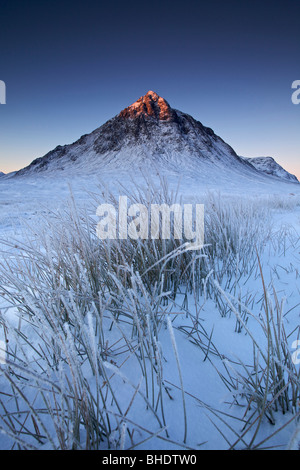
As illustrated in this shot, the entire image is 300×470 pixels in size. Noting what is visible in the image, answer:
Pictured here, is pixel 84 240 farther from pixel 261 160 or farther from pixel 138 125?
pixel 261 160

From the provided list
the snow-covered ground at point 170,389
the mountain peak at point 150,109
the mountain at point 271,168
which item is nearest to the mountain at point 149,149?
the mountain peak at point 150,109

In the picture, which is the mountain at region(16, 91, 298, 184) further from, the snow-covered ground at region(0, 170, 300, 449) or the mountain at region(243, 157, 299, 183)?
the snow-covered ground at region(0, 170, 300, 449)

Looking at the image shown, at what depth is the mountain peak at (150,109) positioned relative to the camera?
47.3 m

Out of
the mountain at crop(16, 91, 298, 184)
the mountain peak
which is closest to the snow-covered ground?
the mountain at crop(16, 91, 298, 184)

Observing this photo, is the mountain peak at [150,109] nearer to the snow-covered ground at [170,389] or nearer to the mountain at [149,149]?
the mountain at [149,149]

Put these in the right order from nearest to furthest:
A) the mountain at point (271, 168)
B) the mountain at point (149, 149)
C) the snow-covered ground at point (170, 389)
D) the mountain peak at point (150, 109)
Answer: the snow-covered ground at point (170, 389) → the mountain at point (149, 149) → the mountain peak at point (150, 109) → the mountain at point (271, 168)

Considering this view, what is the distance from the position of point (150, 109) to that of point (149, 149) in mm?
14549

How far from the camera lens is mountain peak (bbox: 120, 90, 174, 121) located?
47281 mm

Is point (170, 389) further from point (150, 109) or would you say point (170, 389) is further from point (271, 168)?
point (271, 168)

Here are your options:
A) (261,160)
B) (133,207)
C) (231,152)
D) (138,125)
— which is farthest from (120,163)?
(261,160)

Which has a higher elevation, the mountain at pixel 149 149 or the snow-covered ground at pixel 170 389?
the mountain at pixel 149 149

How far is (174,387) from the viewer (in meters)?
0.70

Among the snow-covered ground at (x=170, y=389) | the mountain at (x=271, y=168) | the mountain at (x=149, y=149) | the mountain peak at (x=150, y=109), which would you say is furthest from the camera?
the mountain at (x=271, y=168)

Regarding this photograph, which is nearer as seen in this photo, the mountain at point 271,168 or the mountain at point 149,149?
the mountain at point 149,149
